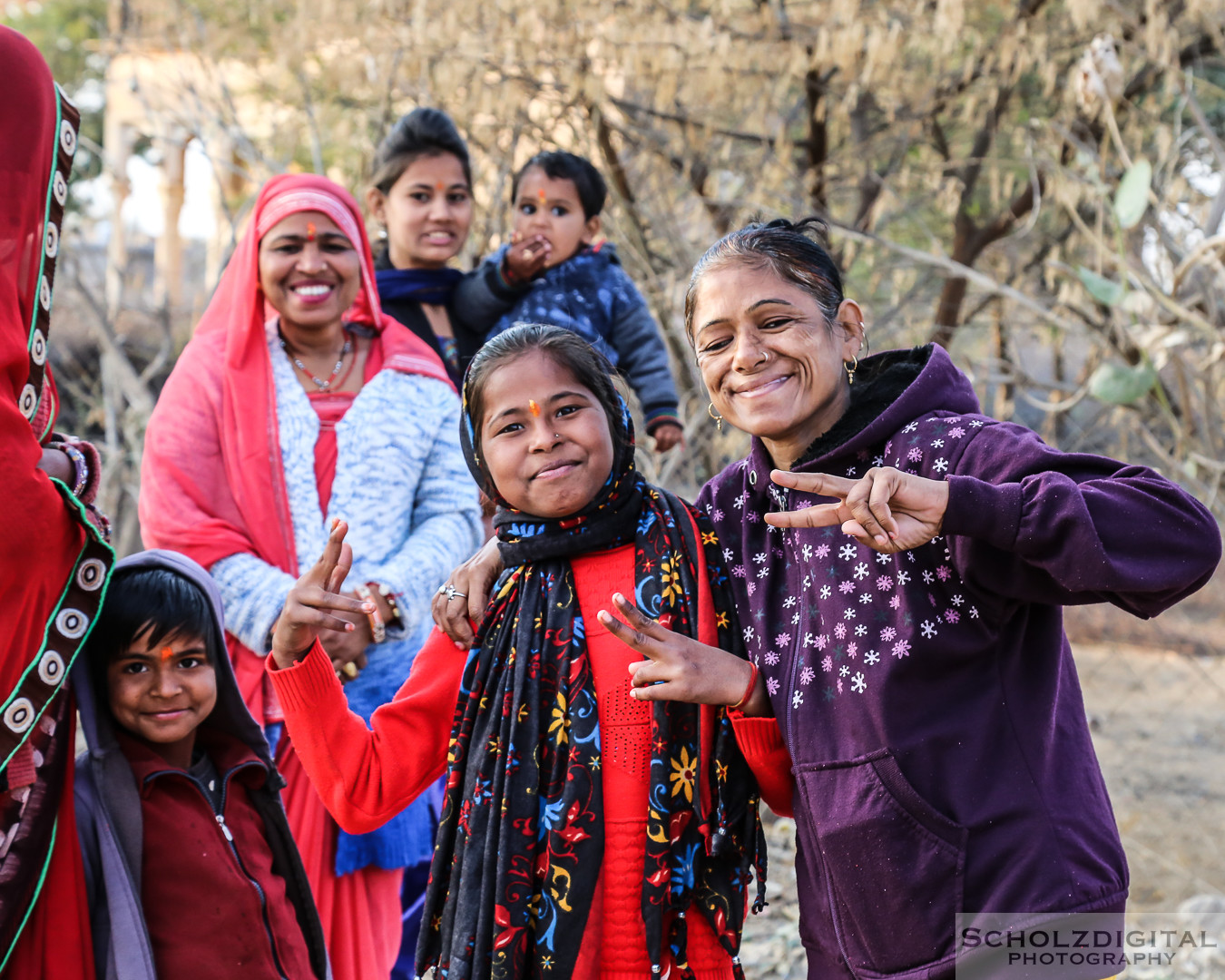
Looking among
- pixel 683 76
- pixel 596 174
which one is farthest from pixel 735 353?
pixel 683 76

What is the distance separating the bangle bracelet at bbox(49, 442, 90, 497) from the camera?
1.87m

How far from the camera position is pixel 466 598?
6.36ft

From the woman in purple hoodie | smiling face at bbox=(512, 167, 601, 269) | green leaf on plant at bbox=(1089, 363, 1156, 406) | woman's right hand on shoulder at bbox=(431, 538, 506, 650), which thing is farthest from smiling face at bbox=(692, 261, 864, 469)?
green leaf on plant at bbox=(1089, 363, 1156, 406)

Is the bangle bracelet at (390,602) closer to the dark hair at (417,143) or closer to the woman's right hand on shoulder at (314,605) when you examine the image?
the woman's right hand on shoulder at (314,605)

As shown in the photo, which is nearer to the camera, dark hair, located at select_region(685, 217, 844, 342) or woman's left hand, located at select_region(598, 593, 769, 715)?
woman's left hand, located at select_region(598, 593, 769, 715)

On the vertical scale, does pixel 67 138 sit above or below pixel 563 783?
above

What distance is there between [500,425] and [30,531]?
75 centimetres

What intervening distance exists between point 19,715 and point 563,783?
2.78 ft

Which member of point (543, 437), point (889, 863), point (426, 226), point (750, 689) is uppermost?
point (426, 226)

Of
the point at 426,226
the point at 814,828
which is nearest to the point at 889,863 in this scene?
the point at 814,828

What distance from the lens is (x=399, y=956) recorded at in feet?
9.48

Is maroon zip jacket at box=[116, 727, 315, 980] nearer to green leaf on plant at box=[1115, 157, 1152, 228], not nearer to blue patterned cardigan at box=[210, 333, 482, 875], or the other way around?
blue patterned cardigan at box=[210, 333, 482, 875]

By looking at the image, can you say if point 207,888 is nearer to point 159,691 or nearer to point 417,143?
point 159,691

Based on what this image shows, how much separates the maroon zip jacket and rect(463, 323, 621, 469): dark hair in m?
0.84
